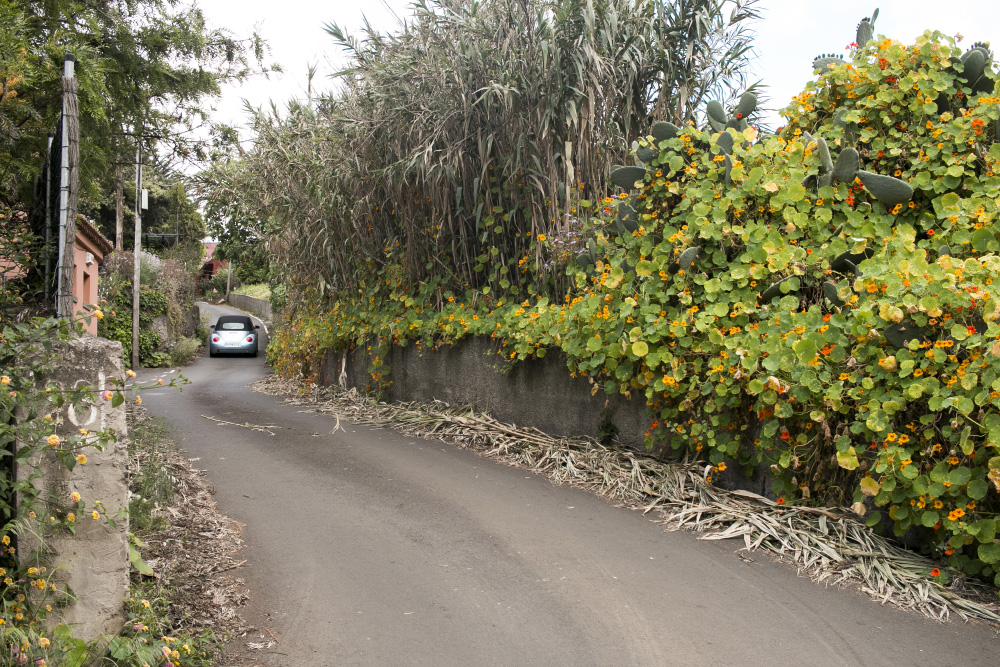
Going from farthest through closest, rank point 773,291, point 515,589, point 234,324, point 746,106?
1. point 234,324
2. point 746,106
3. point 773,291
4. point 515,589

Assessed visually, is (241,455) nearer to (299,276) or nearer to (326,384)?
(326,384)

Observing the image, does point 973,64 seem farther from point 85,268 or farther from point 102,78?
point 85,268

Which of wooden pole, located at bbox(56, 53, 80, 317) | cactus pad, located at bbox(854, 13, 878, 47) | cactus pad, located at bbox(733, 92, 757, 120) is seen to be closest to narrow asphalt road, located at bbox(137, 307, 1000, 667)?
wooden pole, located at bbox(56, 53, 80, 317)

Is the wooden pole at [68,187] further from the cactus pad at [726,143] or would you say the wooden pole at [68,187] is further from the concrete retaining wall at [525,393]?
the cactus pad at [726,143]

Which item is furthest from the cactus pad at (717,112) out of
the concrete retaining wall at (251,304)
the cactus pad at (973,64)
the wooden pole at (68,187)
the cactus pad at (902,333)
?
the concrete retaining wall at (251,304)

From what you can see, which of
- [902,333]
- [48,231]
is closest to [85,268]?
[48,231]

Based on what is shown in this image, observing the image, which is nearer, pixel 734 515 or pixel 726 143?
pixel 734 515

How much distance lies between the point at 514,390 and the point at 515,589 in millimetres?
3514

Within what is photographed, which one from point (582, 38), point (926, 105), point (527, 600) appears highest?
point (582, 38)

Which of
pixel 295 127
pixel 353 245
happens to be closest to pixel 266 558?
pixel 353 245

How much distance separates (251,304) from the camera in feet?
152

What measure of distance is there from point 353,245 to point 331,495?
5249mm

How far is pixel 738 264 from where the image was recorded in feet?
16.8

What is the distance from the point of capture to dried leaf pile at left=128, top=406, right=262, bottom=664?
3.37 meters
